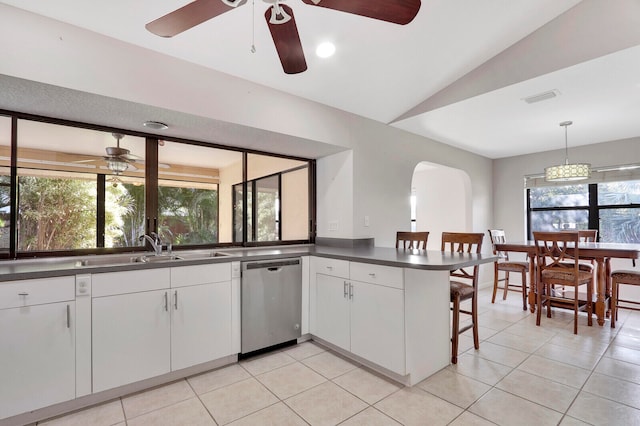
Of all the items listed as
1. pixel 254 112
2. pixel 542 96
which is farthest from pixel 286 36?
pixel 542 96

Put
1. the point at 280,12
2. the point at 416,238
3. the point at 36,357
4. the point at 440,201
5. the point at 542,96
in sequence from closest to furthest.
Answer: the point at 280,12 < the point at 36,357 < the point at 542,96 < the point at 416,238 < the point at 440,201

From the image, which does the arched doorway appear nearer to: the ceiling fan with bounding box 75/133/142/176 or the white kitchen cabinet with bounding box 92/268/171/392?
the ceiling fan with bounding box 75/133/142/176

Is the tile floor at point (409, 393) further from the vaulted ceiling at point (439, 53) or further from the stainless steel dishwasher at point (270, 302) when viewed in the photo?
the vaulted ceiling at point (439, 53)

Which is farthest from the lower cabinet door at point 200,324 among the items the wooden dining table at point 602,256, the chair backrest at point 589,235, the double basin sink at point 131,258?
the chair backrest at point 589,235

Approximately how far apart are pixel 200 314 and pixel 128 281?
0.56m

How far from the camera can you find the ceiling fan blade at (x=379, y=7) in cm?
130

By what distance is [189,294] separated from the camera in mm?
2277

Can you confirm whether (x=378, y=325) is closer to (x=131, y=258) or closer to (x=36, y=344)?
(x=131, y=258)

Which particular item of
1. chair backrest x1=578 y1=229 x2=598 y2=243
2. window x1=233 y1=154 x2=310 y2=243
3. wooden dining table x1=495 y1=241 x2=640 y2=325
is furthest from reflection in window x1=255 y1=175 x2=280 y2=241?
chair backrest x1=578 y1=229 x2=598 y2=243

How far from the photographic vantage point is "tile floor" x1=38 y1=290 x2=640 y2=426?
181 centimetres

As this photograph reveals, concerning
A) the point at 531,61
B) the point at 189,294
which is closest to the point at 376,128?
the point at 531,61

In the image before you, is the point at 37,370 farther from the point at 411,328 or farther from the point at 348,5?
the point at 348,5

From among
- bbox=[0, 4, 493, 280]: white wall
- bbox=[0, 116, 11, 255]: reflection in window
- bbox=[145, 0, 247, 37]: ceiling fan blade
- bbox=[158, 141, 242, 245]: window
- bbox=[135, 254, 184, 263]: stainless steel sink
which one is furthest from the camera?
bbox=[158, 141, 242, 245]: window

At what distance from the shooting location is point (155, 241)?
263 cm
